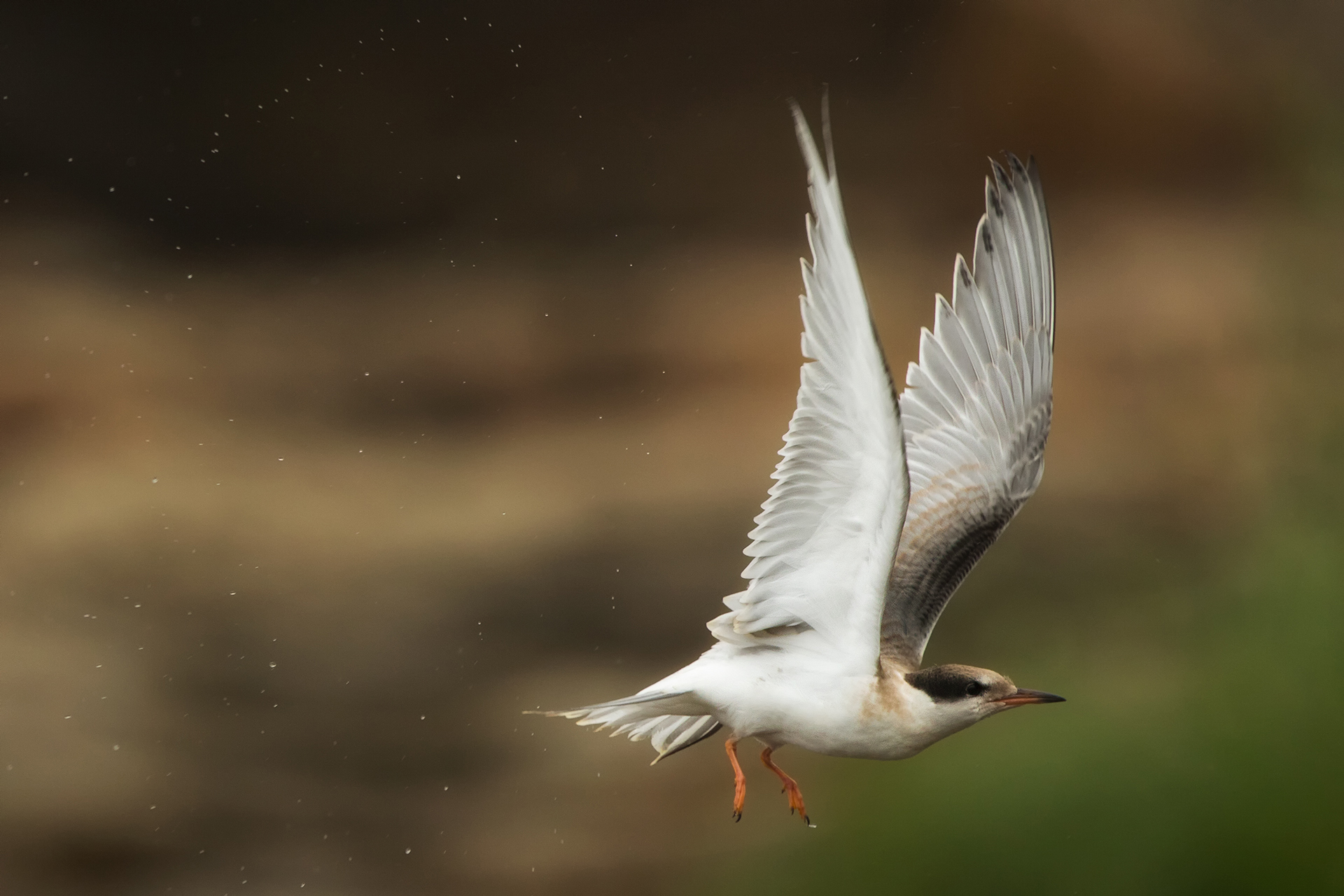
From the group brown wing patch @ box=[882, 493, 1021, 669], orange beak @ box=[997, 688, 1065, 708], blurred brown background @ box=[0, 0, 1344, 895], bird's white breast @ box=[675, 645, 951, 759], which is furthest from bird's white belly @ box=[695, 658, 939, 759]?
blurred brown background @ box=[0, 0, 1344, 895]

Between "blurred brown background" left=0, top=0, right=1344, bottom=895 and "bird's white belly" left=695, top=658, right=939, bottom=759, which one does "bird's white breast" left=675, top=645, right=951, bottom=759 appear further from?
"blurred brown background" left=0, top=0, right=1344, bottom=895

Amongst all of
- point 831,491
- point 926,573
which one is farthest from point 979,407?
point 831,491

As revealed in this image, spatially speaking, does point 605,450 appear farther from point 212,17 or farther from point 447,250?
point 212,17

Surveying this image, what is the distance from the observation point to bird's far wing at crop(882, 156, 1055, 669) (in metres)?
2.19

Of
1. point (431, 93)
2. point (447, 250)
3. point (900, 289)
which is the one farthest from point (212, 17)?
point (900, 289)

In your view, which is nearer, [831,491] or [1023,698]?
[831,491]

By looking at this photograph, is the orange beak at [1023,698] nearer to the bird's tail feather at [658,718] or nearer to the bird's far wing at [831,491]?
the bird's far wing at [831,491]

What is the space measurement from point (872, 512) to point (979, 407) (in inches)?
30.6

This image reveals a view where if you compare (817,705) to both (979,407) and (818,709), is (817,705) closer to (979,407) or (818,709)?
(818,709)

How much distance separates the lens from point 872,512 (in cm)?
165

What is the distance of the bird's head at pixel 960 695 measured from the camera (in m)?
1.82

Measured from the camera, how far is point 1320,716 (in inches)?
157

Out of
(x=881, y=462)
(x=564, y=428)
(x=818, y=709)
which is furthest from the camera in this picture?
(x=564, y=428)

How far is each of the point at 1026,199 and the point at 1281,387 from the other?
3.27 metres
